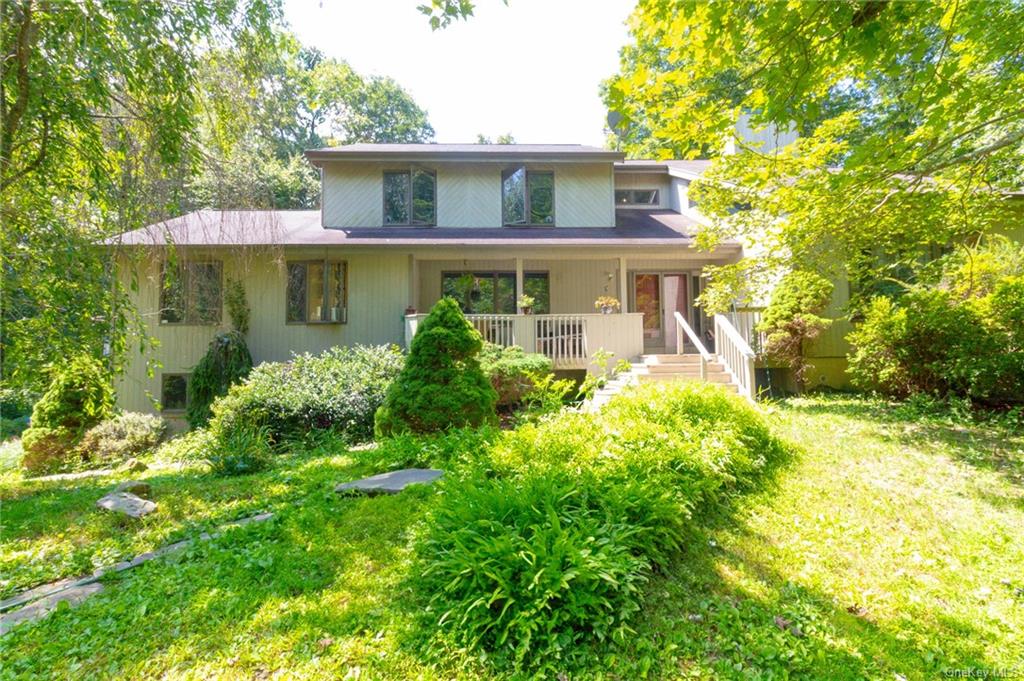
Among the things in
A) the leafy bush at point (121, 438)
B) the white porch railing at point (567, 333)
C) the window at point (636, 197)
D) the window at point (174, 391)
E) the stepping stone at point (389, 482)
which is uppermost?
the window at point (636, 197)

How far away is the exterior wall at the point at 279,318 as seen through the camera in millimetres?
11484

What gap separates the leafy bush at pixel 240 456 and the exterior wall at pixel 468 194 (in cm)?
744

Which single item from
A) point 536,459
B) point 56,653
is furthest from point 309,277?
point 56,653

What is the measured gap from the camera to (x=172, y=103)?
5.12m

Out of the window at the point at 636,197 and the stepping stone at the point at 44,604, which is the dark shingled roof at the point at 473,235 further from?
the stepping stone at the point at 44,604

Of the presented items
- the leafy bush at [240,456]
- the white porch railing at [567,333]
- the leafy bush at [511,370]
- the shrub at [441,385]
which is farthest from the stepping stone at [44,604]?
the white porch railing at [567,333]

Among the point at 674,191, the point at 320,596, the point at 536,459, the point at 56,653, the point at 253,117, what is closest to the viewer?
the point at 56,653

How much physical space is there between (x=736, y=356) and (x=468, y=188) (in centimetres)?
807

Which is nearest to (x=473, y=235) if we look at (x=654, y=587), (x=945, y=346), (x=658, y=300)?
(x=658, y=300)

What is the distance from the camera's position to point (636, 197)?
15.8 metres

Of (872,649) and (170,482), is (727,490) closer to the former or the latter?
(872,649)

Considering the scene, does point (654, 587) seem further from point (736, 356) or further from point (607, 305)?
point (607, 305)

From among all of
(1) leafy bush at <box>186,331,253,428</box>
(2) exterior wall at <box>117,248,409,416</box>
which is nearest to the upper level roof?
(2) exterior wall at <box>117,248,409,416</box>

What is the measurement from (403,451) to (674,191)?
516 inches
